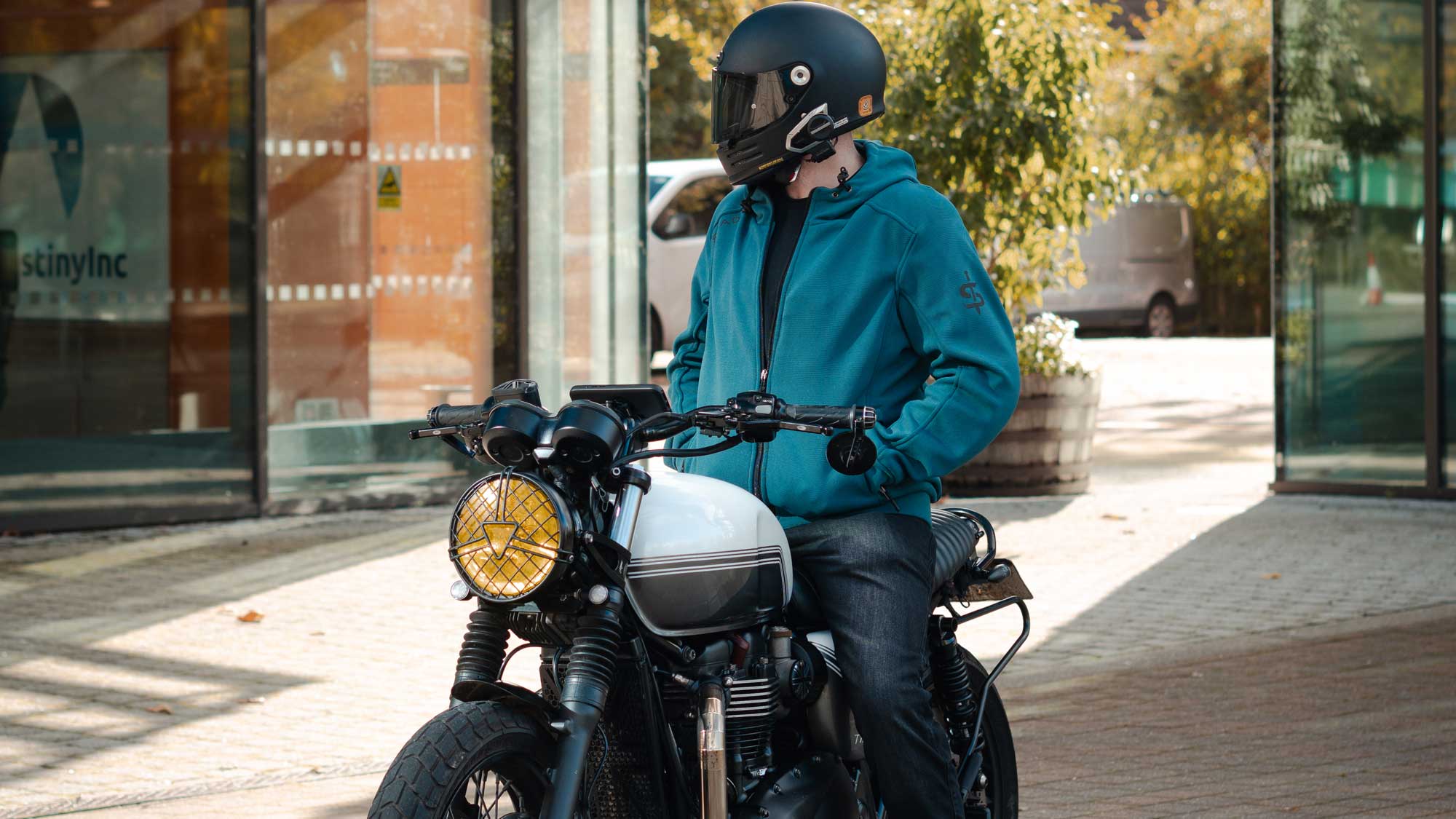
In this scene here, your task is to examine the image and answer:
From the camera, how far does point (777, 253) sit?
375 cm

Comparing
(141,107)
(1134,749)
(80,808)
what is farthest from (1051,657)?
(141,107)

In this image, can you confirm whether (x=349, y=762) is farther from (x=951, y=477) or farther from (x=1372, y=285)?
(x=1372, y=285)

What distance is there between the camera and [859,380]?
3.61m

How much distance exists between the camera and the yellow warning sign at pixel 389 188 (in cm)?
1188

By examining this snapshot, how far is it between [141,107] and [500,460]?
875 centimetres

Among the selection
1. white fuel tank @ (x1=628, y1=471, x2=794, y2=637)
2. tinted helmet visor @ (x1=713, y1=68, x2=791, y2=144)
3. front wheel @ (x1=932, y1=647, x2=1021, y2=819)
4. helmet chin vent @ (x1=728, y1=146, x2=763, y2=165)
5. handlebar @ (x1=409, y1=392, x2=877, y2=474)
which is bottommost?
front wheel @ (x1=932, y1=647, x2=1021, y2=819)

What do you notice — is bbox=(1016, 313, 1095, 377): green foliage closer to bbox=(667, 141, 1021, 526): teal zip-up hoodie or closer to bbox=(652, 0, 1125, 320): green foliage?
bbox=(652, 0, 1125, 320): green foliage

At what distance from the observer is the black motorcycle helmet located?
3.55 meters

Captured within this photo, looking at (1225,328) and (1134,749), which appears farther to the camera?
(1225,328)

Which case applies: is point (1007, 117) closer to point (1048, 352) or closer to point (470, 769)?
point (1048, 352)

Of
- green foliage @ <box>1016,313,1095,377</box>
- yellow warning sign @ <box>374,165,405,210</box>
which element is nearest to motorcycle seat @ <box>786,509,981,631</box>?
green foliage @ <box>1016,313,1095,377</box>

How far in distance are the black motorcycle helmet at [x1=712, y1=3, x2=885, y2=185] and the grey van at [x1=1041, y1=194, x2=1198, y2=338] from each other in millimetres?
25574

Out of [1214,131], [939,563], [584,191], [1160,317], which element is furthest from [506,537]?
[1214,131]

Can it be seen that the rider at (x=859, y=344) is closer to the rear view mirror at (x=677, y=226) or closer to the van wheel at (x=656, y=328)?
the rear view mirror at (x=677, y=226)
